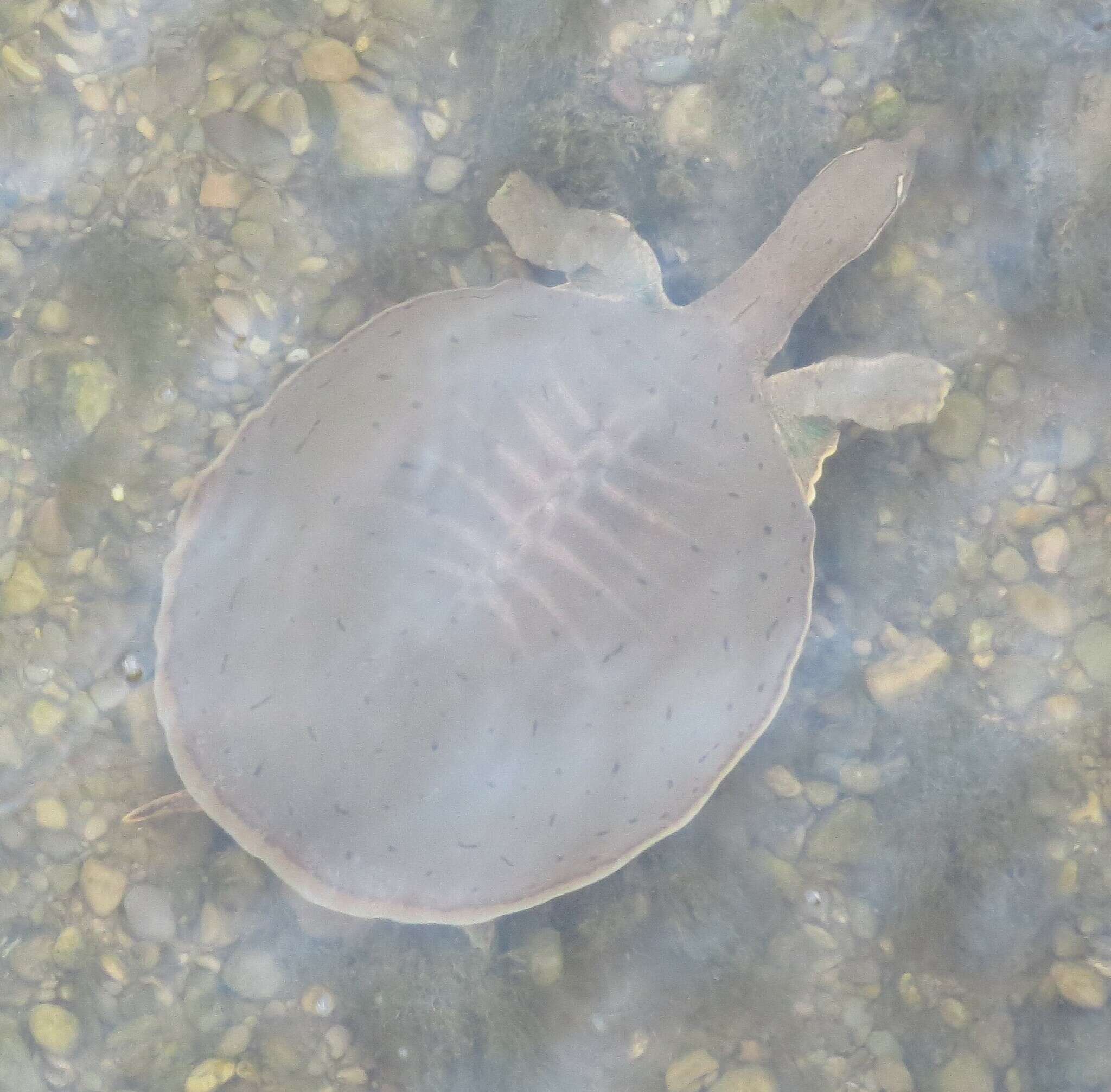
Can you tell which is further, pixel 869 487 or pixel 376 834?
pixel 869 487

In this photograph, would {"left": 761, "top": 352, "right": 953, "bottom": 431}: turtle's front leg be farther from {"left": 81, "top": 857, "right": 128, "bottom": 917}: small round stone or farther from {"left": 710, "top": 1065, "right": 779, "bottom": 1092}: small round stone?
{"left": 81, "top": 857, "right": 128, "bottom": 917}: small round stone

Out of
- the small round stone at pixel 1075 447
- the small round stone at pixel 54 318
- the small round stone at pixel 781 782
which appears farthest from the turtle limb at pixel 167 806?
the small round stone at pixel 1075 447

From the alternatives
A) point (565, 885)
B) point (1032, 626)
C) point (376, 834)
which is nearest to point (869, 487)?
point (1032, 626)

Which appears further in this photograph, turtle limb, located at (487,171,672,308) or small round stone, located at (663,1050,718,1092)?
turtle limb, located at (487,171,672,308)

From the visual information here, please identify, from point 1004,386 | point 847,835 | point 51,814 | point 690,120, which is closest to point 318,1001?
Answer: point 51,814

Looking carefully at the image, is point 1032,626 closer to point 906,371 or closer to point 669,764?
point 906,371

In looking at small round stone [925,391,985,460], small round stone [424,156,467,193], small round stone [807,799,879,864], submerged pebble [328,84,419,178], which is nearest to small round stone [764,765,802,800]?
small round stone [807,799,879,864]

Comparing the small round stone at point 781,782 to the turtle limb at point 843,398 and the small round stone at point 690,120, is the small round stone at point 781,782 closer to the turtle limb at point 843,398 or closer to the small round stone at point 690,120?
the turtle limb at point 843,398
